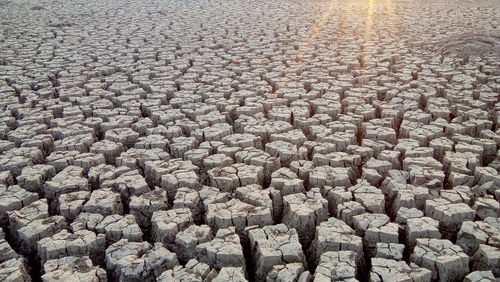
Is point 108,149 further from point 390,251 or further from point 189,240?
point 390,251

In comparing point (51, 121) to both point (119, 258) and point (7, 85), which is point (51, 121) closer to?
point (7, 85)

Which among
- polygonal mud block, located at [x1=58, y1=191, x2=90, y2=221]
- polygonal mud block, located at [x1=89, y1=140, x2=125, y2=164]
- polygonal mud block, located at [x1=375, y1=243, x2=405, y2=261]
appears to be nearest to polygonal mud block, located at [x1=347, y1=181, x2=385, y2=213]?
polygonal mud block, located at [x1=375, y1=243, x2=405, y2=261]

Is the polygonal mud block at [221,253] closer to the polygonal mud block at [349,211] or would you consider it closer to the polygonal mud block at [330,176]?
the polygonal mud block at [349,211]

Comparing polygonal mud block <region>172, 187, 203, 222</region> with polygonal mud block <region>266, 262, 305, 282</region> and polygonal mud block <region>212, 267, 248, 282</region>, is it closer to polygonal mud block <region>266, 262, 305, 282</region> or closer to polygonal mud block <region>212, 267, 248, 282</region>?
polygonal mud block <region>212, 267, 248, 282</region>

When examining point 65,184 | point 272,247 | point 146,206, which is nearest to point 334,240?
point 272,247

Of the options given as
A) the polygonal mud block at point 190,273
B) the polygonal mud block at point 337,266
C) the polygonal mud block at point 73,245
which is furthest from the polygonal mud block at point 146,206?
the polygonal mud block at point 337,266
